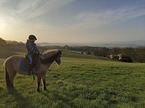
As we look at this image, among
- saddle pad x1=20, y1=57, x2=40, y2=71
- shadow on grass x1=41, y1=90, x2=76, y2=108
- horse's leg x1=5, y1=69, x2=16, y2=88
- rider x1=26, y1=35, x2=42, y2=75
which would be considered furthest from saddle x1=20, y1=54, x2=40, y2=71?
shadow on grass x1=41, y1=90, x2=76, y2=108

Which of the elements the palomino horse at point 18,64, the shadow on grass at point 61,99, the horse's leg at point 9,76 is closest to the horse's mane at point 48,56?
the palomino horse at point 18,64

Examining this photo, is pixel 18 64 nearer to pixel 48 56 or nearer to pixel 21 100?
pixel 48 56

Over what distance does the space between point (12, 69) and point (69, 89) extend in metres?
3.54

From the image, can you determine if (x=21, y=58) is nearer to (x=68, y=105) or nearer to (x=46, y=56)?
(x=46, y=56)

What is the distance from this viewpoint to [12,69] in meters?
4.86

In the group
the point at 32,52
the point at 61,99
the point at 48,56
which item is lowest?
the point at 61,99

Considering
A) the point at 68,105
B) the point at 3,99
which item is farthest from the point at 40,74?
the point at 68,105

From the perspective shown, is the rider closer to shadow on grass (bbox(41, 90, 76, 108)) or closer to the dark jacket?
the dark jacket

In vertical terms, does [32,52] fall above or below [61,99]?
above

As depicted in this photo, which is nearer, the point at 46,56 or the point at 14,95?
the point at 14,95

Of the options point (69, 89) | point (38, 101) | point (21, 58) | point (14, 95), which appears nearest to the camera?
point (38, 101)

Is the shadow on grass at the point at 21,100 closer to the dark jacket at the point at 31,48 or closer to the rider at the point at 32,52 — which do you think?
the rider at the point at 32,52

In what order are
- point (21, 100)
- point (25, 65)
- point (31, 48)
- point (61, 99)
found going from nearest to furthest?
point (21, 100) → point (61, 99) → point (31, 48) → point (25, 65)

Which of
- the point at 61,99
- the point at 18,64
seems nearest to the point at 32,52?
the point at 18,64
